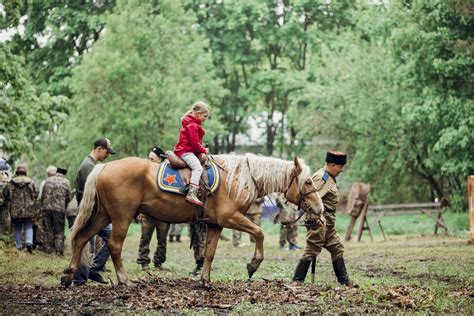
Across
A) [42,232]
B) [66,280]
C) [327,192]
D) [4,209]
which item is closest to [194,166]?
[327,192]

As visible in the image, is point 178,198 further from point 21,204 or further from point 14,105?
point 14,105

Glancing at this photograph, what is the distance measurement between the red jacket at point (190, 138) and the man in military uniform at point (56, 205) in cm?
846

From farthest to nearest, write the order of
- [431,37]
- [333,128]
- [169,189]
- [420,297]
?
[333,128], [431,37], [169,189], [420,297]

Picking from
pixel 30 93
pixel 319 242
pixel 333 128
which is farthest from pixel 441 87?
pixel 319 242

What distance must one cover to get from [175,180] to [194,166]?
39cm

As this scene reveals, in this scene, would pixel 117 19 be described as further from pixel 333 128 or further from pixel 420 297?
pixel 420 297

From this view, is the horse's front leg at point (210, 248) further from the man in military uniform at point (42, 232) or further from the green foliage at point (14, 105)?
the green foliage at point (14, 105)

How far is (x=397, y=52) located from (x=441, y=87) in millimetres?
3914

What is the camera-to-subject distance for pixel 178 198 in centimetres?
1260

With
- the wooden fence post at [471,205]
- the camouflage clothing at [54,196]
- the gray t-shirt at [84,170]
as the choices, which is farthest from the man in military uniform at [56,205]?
the wooden fence post at [471,205]

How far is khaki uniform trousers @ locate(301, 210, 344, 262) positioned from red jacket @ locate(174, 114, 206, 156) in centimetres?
205

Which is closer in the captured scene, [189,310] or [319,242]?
[189,310]

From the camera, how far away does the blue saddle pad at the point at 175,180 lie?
12508mm

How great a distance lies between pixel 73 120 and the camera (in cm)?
3578
